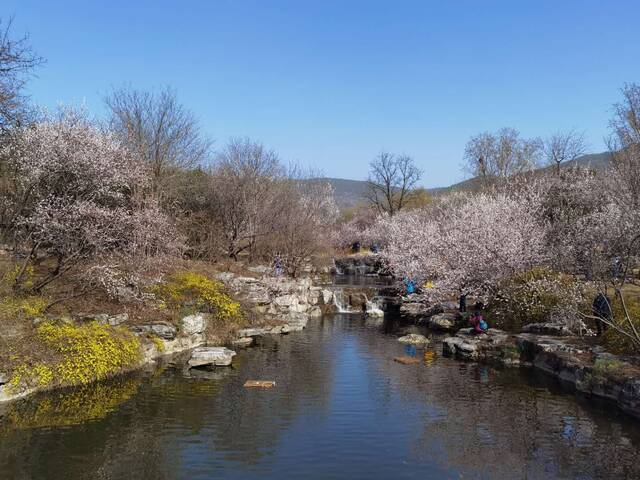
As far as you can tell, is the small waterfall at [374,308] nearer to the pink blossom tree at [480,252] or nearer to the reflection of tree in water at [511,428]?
the pink blossom tree at [480,252]

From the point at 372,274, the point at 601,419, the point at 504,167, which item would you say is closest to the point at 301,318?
the point at 601,419

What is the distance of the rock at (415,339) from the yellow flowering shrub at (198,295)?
29.3ft

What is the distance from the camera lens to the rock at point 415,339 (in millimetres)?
27766

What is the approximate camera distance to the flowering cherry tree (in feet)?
75.2

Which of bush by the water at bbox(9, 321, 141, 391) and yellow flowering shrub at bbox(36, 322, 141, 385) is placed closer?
bush by the water at bbox(9, 321, 141, 391)

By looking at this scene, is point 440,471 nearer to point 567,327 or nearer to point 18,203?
→ point 567,327

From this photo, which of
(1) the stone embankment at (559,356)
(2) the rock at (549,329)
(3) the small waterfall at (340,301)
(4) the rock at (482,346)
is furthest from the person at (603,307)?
(3) the small waterfall at (340,301)

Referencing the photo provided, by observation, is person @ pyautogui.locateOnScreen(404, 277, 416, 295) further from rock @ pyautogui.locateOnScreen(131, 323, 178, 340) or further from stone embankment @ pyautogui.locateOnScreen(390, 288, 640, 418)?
rock @ pyautogui.locateOnScreen(131, 323, 178, 340)

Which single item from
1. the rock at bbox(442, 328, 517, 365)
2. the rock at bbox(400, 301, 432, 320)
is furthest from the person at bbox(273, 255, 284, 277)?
the rock at bbox(442, 328, 517, 365)

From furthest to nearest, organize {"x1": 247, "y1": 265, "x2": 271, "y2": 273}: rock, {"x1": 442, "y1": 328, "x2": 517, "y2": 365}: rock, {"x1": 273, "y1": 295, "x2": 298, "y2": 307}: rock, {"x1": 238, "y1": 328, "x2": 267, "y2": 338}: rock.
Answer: {"x1": 247, "y1": 265, "x2": 271, "y2": 273}: rock
{"x1": 273, "y1": 295, "x2": 298, "y2": 307}: rock
{"x1": 238, "y1": 328, "x2": 267, "y2": 338}: rock
{"x1": 442, "y1": 328, "x2": 517, "y2": 365}: rock

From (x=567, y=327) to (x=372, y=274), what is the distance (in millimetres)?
37105

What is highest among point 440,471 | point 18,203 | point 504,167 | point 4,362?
point 504,167

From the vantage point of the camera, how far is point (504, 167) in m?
65.6

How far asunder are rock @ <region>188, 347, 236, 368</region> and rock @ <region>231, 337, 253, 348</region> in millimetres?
3725
